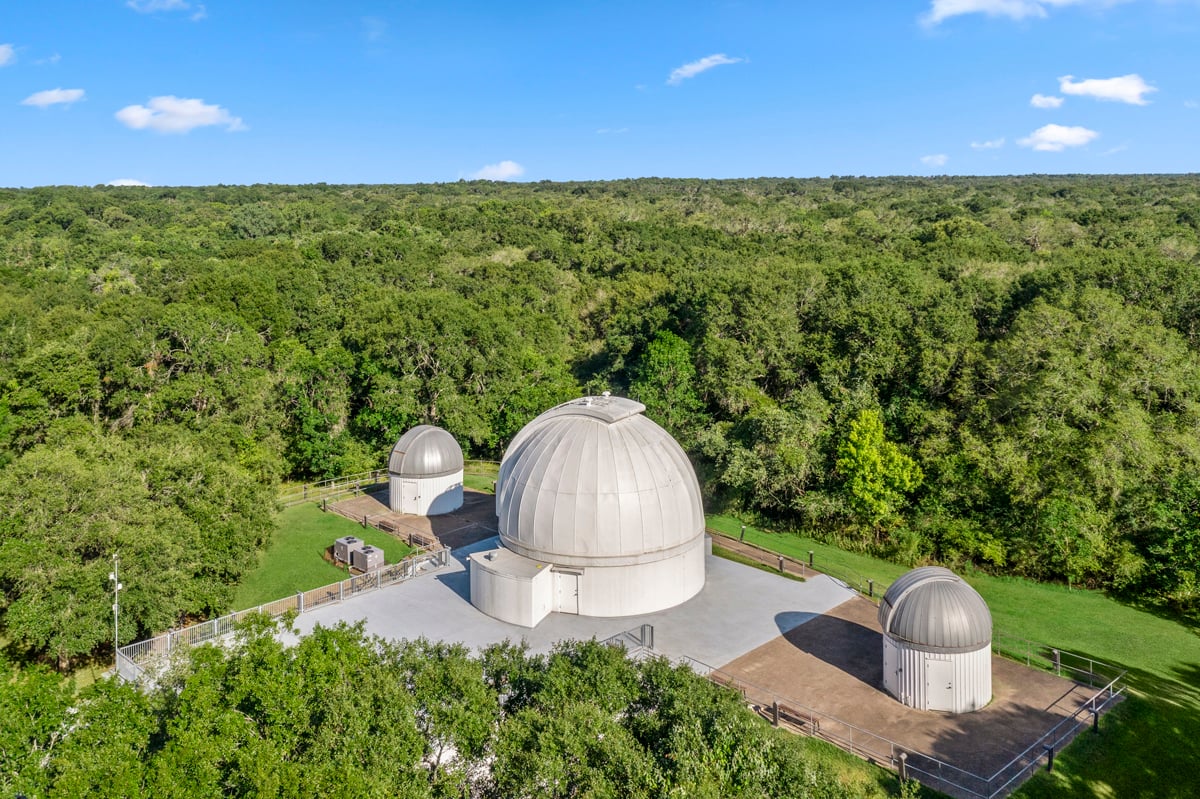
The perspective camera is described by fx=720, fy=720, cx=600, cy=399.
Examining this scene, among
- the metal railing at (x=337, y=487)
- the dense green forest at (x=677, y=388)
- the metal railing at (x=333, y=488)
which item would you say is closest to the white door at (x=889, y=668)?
the dense green forest at (x=677, y=388)

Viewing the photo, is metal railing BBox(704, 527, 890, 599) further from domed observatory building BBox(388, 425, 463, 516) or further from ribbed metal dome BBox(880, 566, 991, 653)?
domed observatory building BBox(388, 425, 463, 516)

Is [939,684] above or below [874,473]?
below

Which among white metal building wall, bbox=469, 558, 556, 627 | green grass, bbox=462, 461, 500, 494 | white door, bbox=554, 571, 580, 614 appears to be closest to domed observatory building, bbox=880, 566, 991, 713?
white door, bbox=554, 571, 580, 614

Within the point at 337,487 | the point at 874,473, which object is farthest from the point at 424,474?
the point at 874,473

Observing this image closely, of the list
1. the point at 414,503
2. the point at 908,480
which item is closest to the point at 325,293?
the point at 414,503

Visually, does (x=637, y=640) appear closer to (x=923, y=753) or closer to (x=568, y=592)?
(x=568, y=592)
